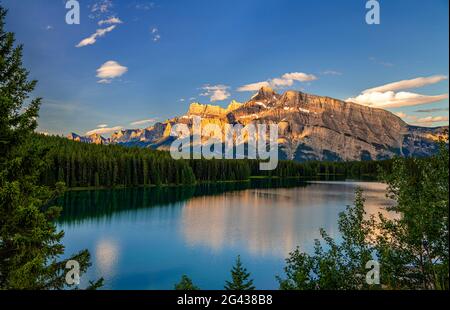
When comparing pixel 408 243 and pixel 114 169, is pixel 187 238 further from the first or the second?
pixel 114 169

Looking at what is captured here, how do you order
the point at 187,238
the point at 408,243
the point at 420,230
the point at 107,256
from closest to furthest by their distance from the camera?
the point at 420,230 < the point at 408,243 < the point at 107,256 < the point at 187,238

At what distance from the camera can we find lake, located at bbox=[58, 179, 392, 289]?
34.8m

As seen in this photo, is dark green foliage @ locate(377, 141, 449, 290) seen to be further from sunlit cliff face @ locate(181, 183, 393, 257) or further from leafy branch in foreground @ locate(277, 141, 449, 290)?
sunlit cliff face @ locate(181, 183, 393, 257)

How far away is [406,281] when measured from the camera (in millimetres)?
12242

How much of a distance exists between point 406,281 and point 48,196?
15.8 metres

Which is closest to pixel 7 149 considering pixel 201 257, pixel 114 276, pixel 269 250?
pixel 114 276

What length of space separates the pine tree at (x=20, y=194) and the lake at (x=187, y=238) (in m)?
18.6

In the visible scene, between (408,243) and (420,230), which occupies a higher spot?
(420,230)

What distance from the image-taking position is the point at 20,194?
44.0 ft

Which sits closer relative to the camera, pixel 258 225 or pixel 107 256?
pixel 107 256

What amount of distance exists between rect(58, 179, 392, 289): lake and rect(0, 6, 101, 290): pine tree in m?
18.6

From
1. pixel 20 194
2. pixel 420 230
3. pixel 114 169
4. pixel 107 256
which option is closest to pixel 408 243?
pixel 420 230

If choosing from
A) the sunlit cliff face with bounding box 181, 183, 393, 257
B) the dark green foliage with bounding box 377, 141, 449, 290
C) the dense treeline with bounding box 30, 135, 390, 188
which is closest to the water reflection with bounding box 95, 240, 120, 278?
the sunlit cliff face with bounding box 181, 183, 393, 257

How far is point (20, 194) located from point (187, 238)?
3931 centimetres
